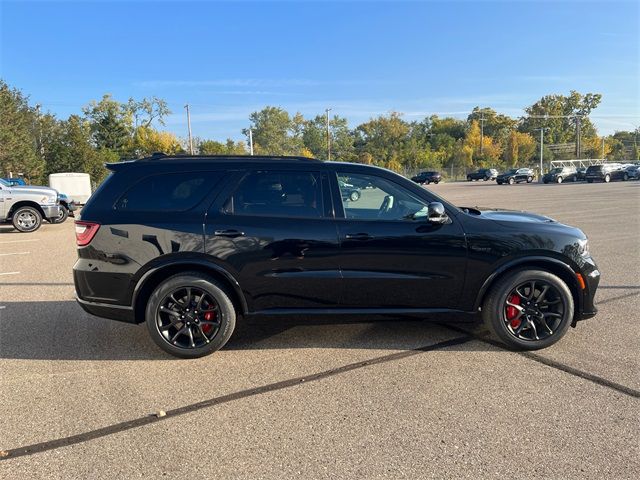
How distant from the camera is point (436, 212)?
13.5 ft

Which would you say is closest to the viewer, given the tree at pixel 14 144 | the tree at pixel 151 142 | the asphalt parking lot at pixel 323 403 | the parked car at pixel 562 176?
the asphalt parking lot at pixel 323 403

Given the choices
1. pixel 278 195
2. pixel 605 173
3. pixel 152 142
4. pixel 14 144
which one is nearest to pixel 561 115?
pixel 605 173

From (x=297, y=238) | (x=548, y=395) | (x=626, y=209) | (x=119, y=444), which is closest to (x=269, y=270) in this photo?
(x=297, y=238)

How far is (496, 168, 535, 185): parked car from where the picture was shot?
50375mm

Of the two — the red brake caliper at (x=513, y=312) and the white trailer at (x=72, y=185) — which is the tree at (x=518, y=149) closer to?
the white trailer at (x=72, y=185)

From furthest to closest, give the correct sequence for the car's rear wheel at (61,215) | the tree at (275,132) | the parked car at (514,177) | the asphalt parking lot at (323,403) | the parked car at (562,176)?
1. the tree at (275,132)
2. the parked car at (514,177)
3. the parked car at (562,176)
4. the car's rear wheel at (61,215)
5. the asphalt parking lot at (323,403)

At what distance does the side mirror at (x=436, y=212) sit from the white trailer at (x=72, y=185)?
2319 centimetres

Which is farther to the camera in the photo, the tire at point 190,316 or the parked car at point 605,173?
the parked car at point 605,173

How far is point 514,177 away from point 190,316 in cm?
5257

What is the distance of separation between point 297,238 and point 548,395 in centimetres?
230

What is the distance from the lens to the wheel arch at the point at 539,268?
4297 mm

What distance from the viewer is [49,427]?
317 cm

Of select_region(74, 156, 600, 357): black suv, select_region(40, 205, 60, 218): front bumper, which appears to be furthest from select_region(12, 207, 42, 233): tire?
select_region(74, 156, 600, 357): black suv

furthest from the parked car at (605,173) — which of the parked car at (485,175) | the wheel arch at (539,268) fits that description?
the wheel arch at (539,268)
